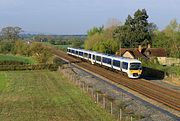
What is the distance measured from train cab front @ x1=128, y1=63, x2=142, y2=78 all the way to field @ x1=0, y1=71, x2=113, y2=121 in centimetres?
786

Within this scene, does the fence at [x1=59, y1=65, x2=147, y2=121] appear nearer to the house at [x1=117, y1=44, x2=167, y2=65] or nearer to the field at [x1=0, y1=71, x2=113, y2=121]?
the field at [x1=0, y1=71, x2=113, y2=121]

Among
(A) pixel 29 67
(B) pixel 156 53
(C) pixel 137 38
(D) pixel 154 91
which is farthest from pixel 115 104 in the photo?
(C) pixel 137 38

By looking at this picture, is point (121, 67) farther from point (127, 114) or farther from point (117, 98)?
point (127, 114)

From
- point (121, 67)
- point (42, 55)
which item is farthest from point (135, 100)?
point (42, 55)

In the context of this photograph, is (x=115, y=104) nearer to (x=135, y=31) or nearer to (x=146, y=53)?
(x=146, y=53)

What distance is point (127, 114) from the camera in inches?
1047

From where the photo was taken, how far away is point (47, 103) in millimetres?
32531

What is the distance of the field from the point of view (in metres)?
26.3

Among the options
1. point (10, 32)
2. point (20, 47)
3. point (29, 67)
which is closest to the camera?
point (29, 67)

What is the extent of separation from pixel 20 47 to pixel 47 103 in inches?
3152

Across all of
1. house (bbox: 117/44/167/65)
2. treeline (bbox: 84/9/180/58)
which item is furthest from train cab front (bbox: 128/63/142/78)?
treeline (bbox: 84/9/180/58)

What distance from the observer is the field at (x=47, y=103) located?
86.4 feet

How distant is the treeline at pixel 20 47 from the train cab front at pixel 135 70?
29.7 metres

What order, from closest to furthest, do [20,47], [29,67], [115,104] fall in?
[115,104] < [29,67] < [20,47]
